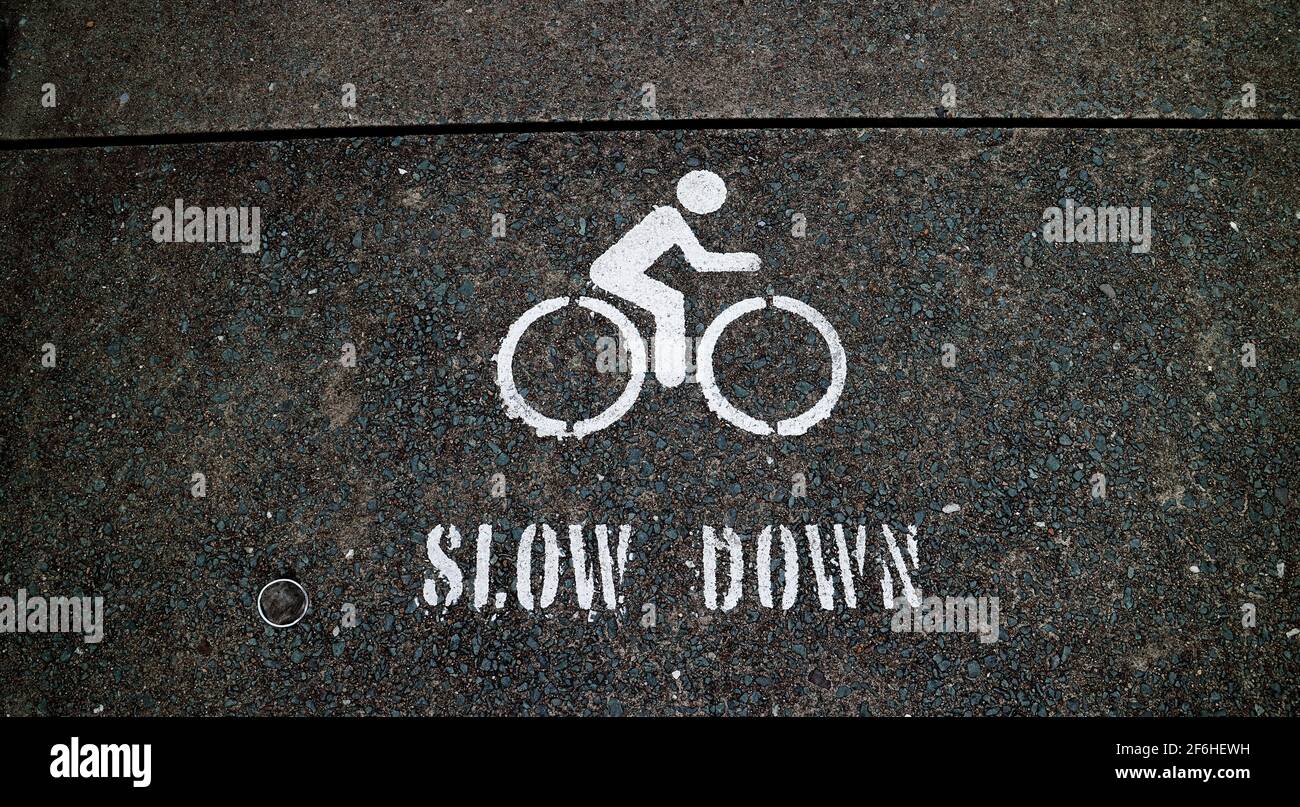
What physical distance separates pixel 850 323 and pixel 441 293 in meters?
1.69

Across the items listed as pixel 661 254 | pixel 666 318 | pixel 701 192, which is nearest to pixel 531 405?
pixel 666 318

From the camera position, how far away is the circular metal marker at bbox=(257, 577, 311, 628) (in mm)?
2752

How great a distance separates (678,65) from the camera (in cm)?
298

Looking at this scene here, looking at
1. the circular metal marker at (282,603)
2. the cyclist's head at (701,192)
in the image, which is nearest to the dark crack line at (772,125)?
the cyclist's head at (701,192)

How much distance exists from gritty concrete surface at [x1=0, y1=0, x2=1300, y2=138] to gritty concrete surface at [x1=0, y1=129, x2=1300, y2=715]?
0.50ft

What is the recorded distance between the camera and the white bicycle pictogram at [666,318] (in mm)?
2820

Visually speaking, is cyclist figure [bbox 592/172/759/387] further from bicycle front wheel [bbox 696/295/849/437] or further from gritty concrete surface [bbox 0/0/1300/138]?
gritty concrete surface [bbox 0/0/1300/138]

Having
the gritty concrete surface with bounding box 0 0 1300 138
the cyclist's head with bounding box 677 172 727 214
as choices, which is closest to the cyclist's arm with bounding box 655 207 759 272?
the cyclist's head with bounding box 677 172 727 214

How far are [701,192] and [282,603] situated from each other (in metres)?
2.37
